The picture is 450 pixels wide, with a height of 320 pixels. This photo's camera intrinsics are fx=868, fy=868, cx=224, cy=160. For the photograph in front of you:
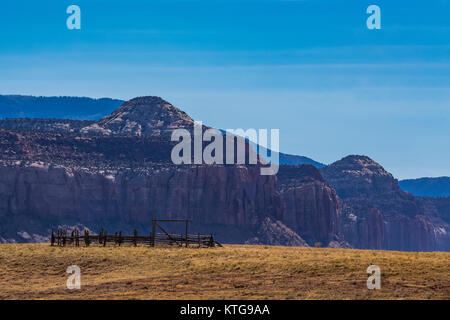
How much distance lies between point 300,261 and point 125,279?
12.2m

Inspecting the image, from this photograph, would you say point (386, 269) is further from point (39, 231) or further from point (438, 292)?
point (39, 231)

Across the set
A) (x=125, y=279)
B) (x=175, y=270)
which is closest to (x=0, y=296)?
(x=125, y=279)

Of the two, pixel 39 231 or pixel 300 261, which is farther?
pixel 39 231

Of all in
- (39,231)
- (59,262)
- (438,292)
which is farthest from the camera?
(39,231)

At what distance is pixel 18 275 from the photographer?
6347 cm

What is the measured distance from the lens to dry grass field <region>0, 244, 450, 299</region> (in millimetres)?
49188

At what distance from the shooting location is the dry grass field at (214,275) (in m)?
49.2

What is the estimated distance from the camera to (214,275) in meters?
57.1
